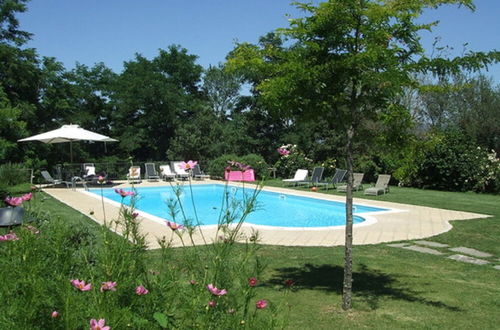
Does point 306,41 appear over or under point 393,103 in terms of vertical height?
over

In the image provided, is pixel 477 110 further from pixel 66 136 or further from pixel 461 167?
pixel 66 136

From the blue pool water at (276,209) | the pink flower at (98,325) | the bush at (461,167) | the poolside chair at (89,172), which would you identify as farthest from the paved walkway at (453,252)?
the poolside chair at (89,172)

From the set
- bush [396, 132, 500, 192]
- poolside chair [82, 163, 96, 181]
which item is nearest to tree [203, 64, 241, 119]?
poolside chair [82, 163, 96, 181]

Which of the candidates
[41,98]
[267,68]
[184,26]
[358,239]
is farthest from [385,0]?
[41,98]

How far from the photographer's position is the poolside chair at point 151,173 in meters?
22.8

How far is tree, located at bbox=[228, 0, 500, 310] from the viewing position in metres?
3.87

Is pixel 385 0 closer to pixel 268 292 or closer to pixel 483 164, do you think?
pixel 268 292

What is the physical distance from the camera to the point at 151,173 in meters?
23.0

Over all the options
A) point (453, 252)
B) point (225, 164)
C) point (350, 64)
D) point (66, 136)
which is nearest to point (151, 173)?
point (225, 164)

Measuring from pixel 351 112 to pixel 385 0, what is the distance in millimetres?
1067

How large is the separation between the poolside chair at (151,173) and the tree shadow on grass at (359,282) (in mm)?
17951

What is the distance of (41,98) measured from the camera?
23453 mm

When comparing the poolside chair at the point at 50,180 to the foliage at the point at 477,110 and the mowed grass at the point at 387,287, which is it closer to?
the mowed grass at the point at 387,287

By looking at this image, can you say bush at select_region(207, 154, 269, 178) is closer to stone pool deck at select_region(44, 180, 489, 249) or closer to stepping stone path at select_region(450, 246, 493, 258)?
stone pool deck at select_region(44, 180, 489, 249)
